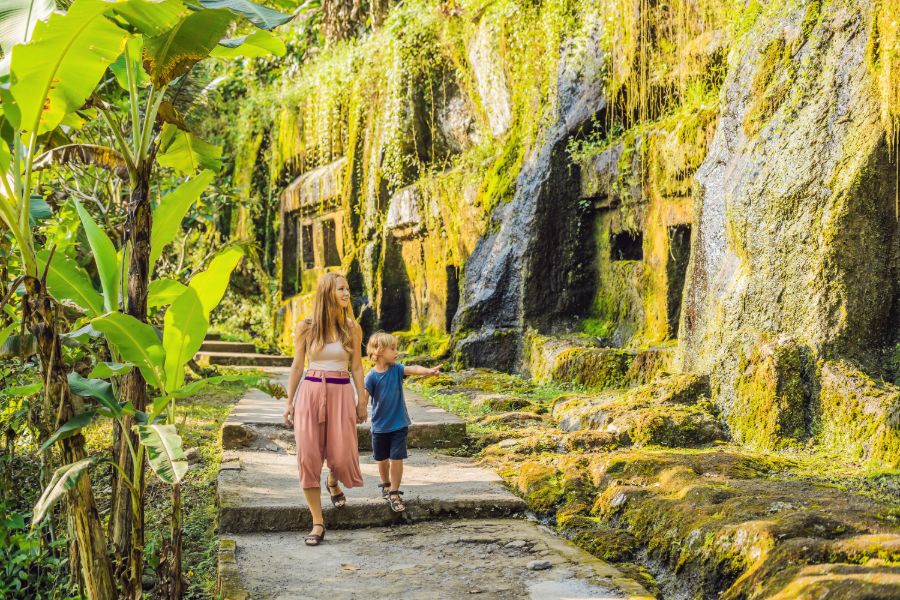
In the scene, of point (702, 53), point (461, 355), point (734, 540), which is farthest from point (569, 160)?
point (734, 540)

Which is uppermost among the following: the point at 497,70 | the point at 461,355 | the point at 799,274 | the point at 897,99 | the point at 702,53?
the point at 497,70

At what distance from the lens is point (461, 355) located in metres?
12.5

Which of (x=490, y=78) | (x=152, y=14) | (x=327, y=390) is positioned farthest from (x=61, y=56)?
(x=490, y=78)

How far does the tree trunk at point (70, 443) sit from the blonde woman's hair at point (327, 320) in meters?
1.93

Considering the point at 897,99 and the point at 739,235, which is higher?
the point at 897,99

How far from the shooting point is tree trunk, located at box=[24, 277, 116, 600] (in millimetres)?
3549

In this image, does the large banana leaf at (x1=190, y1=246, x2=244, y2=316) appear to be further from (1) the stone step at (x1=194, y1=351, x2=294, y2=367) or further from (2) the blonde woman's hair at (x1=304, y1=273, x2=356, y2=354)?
(1) the stone step at (x1=194, y1=351, x2=294, y2=367)

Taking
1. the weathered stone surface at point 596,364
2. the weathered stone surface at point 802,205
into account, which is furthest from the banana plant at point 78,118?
the weathered stone surface at point 596,364

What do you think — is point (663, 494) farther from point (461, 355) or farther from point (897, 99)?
point (461, 355)

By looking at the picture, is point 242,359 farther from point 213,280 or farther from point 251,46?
point 213,280

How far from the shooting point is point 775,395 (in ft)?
21.0

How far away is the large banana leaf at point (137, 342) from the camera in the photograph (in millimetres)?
3752

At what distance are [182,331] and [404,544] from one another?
2.07m

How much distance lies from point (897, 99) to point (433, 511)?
435 centimetres
